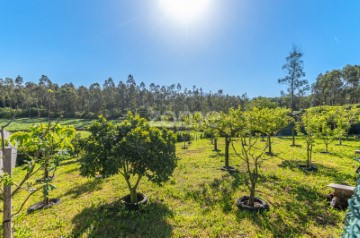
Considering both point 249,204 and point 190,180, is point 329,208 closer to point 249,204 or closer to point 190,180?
point 249,204

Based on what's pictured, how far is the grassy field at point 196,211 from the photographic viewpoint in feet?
16.3

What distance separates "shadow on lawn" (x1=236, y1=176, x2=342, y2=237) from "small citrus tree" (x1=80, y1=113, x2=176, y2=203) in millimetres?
2969

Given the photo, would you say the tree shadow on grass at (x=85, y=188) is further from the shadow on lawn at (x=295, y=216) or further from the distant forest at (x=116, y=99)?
the distant forest at (x=116, y=99)

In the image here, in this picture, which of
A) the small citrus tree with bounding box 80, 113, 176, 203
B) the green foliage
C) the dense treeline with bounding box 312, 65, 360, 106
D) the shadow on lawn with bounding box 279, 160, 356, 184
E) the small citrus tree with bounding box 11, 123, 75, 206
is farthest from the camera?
the dense treeline with bounding box 312, 65, 360, 106

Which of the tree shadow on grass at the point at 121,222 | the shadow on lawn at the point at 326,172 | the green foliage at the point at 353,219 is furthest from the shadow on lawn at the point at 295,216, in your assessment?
the green foliage at the point at 353,219

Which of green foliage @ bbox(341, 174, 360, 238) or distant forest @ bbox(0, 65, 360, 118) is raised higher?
distant forest @ bbox(0, 65, 360, 118)

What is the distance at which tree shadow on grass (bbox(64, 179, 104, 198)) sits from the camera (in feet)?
26.1

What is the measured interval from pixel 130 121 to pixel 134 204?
9.02 ft

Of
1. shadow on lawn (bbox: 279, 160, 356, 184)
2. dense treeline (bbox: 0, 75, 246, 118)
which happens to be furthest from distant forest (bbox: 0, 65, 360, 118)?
shadow on lawn (bbox: 279, 160, 356, 184)

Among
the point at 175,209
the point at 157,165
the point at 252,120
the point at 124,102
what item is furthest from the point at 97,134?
the point at 124,102

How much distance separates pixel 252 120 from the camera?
8484 mm

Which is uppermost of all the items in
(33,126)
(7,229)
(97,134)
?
(33,126)

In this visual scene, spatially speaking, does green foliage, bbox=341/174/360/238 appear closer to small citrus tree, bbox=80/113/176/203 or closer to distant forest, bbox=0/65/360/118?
small citrus tree, bbox=80/113/176/203

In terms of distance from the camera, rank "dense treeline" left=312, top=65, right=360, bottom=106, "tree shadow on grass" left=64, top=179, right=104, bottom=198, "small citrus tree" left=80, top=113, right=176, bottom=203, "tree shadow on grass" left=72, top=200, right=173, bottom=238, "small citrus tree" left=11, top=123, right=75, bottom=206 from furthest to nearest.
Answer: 1. "dense treeline" left=312, top=65, right=360, bottom=106
2. "tree shadow on grass" left=64, top=179, right=104, bottom=198
3. "small citrus tree" left=80, top=113, right=176, bottom=203
4. "tree shadow on grass" left=72, top=200, right=173, bottom=238
5. "small citrus tree" left=11, top=123, right=75, bottom=206
